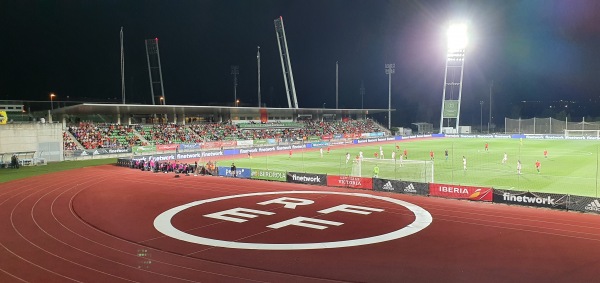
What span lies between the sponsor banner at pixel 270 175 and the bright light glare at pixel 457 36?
74938 mm

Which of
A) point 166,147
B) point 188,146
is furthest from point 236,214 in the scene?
point 188,146

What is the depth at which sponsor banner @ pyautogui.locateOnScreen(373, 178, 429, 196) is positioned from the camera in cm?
2567

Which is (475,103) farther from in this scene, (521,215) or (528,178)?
(521,215)

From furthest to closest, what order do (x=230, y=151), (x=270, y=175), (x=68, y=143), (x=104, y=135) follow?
(x=230, y=151)
(x=104, y=135)
(x=68, y=143)
(x=270, y=175)

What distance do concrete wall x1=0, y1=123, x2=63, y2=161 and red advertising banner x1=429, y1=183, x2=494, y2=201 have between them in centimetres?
4077

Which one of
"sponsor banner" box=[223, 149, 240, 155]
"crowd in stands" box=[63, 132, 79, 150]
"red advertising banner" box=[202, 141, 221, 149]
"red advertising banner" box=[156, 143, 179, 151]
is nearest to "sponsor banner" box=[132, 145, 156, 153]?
"red advertising banner" box=[156, 143, 179, 151]

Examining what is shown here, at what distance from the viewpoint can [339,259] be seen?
45.7 ft

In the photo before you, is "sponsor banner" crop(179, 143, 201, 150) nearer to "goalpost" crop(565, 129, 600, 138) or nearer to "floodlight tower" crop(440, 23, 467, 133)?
"floodlight tower" crop(440, 23, 467, 133)

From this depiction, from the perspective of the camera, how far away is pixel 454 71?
100125mm

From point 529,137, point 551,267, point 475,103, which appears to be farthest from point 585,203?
point 475,103

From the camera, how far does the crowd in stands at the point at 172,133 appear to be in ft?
176

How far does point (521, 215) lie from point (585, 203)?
322 cm

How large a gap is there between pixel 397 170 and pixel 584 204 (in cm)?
1816

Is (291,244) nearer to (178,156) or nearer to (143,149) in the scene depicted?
(178,156)
